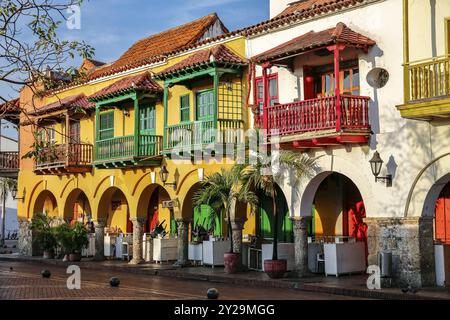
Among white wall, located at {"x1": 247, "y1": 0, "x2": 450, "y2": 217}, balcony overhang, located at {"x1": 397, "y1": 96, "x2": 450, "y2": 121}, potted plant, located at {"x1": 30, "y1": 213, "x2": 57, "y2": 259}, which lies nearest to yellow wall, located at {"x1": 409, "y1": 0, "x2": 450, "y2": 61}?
white wall, located at {"x1": 247, "y1": 0, "x2": 450, "y2": 217}

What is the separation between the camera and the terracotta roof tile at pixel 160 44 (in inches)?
1080

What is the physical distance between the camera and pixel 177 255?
25422mm

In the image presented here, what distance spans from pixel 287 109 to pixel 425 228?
4.65 meters

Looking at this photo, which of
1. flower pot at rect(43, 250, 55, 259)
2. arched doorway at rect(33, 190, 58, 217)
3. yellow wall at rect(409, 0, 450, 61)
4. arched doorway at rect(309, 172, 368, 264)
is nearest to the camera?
yellow wall at rect(409, 0, 450, 61)

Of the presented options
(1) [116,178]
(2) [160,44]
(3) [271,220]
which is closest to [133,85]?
(1) [116,178]

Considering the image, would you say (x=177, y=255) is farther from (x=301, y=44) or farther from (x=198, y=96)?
(x=301, y=44)

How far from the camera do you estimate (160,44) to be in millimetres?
29609

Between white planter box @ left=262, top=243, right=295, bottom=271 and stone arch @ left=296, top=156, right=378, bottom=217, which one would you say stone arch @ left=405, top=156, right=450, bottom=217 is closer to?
stone arch @ left=296, top=156, right=378, bottom=217

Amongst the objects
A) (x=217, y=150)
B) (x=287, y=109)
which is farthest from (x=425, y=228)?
(x=217, y=150)

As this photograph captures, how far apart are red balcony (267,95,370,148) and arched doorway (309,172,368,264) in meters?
3.19

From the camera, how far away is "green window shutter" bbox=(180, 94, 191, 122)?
2477 cm

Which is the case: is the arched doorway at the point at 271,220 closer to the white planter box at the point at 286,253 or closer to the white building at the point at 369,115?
the white planter box at the point at 286,253

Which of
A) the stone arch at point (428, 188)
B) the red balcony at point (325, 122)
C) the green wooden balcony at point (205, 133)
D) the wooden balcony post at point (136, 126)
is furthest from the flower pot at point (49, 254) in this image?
the stone arch at point (428, 188)

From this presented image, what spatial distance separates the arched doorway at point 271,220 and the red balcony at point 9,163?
586 inches
